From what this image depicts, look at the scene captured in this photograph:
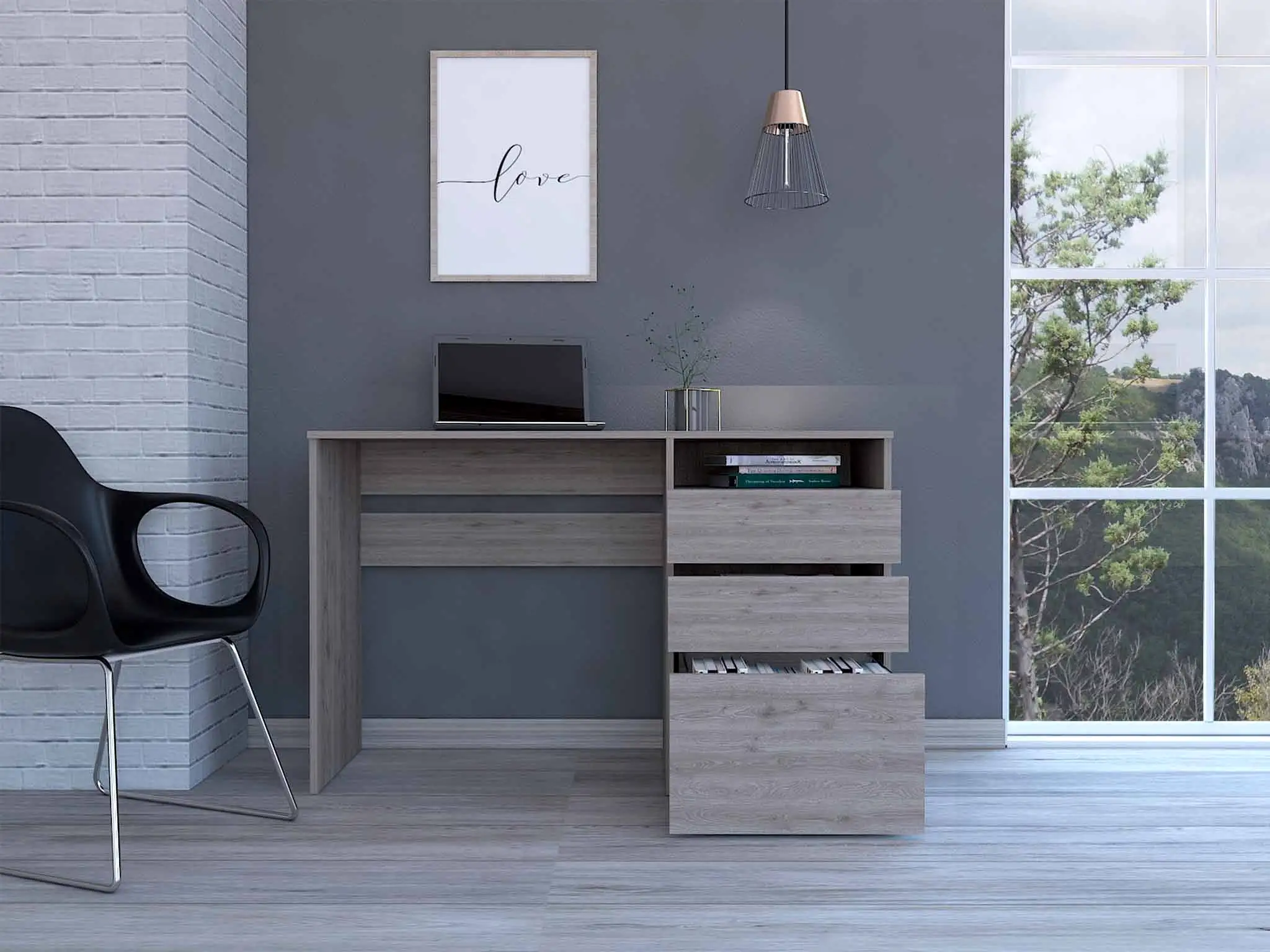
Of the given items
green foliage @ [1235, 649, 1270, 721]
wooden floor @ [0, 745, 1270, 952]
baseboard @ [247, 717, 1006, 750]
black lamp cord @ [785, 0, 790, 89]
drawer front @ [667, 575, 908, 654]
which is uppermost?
black lamp cord @ [785, 0, 790, 89]

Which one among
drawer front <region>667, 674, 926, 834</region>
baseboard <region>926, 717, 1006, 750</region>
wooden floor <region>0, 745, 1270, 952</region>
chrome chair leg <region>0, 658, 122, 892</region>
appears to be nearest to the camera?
wooden floor <region>0, 745, 1270, 952</region>

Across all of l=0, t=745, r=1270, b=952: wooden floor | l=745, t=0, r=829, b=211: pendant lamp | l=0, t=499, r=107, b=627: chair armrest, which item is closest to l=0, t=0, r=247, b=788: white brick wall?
l=0, t=745, r=1270, b=952: wooden floor

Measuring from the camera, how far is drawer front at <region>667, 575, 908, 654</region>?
94.0 inches

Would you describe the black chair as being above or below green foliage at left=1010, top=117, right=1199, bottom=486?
below

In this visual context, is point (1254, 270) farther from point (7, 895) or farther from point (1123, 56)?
point (7, 895)

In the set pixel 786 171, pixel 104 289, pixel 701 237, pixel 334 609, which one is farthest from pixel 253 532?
pixel 786 171

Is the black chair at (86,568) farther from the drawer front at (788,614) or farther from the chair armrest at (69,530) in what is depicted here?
the drawer front at (788,614)

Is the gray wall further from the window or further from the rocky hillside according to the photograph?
the rocky hillside

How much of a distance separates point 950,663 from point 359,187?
A: 7.41 ft

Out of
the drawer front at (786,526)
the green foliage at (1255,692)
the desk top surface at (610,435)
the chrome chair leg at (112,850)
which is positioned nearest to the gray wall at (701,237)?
the desk top surface at (610,435)

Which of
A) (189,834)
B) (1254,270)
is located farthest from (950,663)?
(189,834)

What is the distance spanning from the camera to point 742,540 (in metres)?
2.46

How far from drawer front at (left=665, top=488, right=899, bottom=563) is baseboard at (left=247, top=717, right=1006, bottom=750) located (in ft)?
2.82

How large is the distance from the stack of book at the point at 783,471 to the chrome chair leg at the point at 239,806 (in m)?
1.26
